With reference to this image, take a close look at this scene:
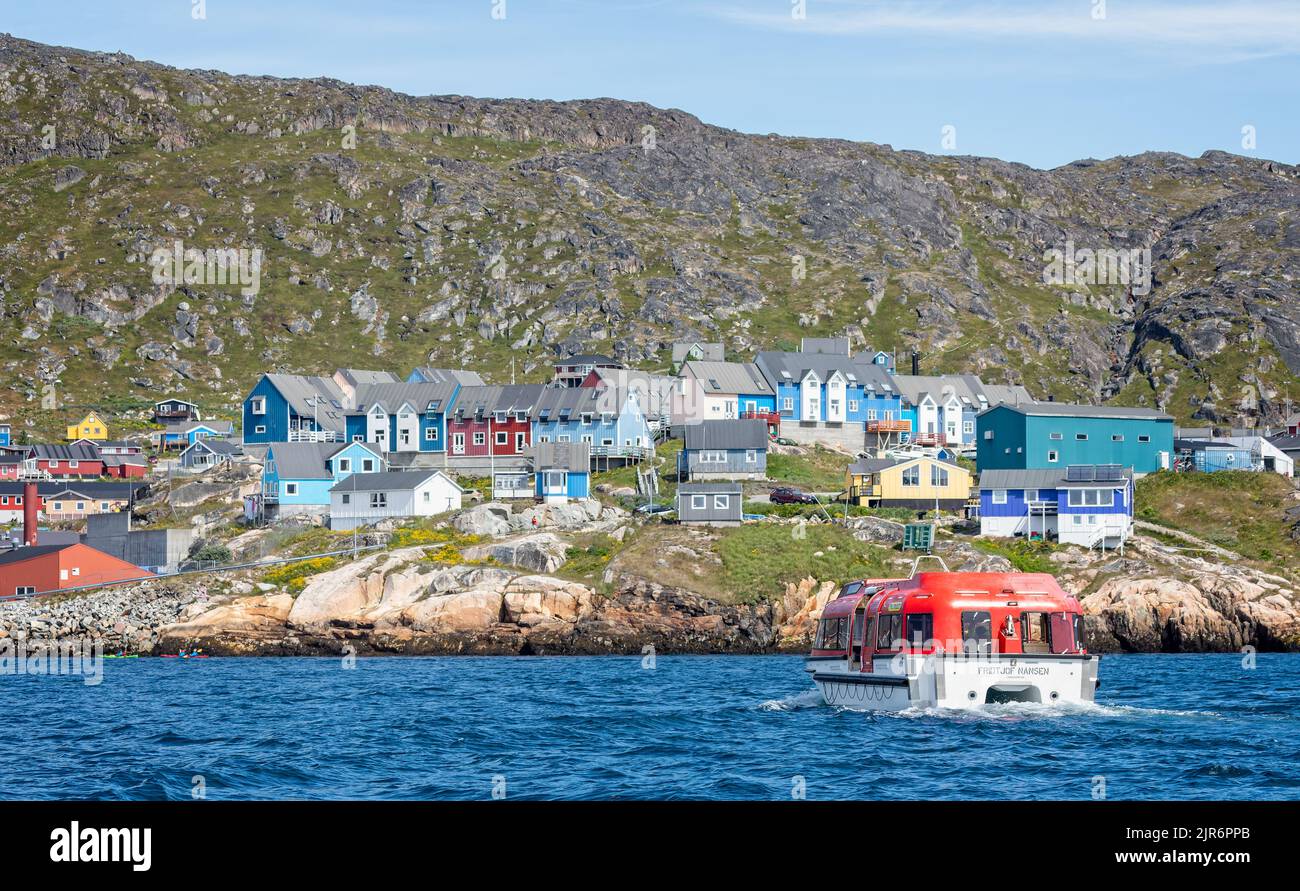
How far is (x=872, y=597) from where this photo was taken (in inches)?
2026

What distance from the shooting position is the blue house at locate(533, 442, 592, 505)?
4390 inches

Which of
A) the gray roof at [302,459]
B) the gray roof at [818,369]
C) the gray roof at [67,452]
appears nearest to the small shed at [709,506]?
the gray roof at [302,459]

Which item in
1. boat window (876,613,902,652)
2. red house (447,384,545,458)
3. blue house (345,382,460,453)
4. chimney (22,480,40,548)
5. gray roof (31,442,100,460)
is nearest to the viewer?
boat window (876,613,902,652)

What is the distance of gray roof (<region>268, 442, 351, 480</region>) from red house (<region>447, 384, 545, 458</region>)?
59.3 ft

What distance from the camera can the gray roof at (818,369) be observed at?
151 m

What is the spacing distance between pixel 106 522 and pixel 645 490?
40967 mm

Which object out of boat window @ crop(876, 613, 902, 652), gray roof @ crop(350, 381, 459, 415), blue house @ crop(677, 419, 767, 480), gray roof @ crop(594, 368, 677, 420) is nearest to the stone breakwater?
blue house @ crop(677, 419, 767, 480)

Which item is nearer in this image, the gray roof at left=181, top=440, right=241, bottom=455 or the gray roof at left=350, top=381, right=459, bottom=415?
the gray roof at left=181, top=440, right=241, bottom=455

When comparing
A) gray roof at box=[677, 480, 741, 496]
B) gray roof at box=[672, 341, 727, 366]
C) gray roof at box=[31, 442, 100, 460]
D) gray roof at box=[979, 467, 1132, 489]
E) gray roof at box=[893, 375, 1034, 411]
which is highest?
gray roof at box=[672, 341, 727, 366]

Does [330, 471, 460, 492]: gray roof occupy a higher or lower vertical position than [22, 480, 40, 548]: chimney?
higher

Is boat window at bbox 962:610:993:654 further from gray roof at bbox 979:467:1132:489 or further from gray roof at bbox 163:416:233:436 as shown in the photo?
gray roof at bbox 163:416:233:436

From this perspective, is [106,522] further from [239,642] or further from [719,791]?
[719,791]

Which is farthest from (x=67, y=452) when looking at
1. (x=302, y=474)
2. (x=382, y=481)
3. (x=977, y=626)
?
(x=977, y=626)

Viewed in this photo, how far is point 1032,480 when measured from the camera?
98.2m
